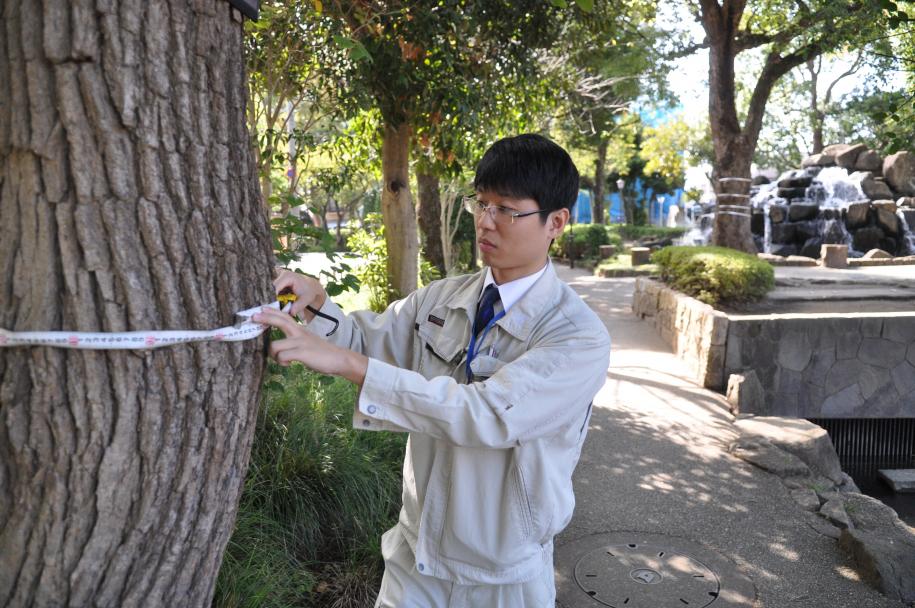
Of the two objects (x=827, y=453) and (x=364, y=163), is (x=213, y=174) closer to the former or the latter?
(x=827, y=453)

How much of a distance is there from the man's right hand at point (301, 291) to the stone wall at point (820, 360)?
20.2ft

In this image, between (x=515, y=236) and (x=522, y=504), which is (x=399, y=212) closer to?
(x=515, y=236)

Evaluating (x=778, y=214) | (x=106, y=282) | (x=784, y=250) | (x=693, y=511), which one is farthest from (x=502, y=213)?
(x=778, y=214)

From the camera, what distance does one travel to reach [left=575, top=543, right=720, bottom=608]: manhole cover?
12.7ft

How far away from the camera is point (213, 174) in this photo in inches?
63.8

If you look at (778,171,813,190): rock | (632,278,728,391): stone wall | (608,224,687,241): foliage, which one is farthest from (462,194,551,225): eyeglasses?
(608,224,687,241): foliage

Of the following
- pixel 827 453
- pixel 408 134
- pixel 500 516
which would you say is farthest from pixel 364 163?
pixel 500 516

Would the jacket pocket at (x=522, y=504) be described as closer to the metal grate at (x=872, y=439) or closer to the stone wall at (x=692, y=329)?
the stone wall at (x=692, y=329)

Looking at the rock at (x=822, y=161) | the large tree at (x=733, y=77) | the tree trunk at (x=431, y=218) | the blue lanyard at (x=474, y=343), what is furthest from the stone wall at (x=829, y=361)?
the rock at (x=822, y=161)

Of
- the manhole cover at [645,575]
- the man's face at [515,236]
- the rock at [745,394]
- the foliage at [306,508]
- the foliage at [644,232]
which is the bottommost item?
the manhole cover at [645,575]

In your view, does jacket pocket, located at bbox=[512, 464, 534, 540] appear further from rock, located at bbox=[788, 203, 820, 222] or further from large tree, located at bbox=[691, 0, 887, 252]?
rock, located at bbox=[788, 203, 820, 222]

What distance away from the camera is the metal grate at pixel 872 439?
25.9ft

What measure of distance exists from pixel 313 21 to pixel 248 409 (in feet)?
16.1

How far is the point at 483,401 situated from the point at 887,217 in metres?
21.1
